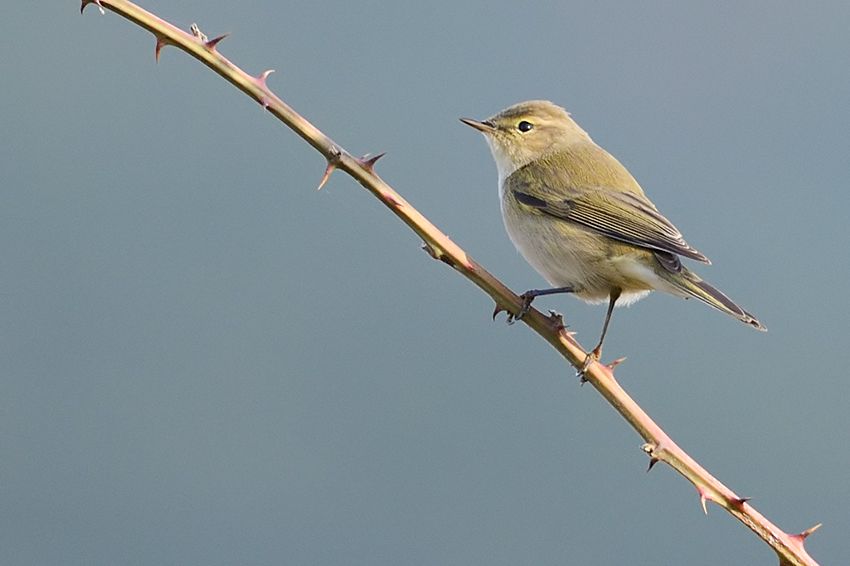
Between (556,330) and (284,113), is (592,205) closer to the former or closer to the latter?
(556,330)

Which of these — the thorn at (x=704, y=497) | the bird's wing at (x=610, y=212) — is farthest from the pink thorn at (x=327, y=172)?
the bird's wing at (x=610, y=212)

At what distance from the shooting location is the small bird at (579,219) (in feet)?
12.8

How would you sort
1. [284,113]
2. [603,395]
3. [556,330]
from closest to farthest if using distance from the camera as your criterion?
[284,113]
[603,395]
[556,330]

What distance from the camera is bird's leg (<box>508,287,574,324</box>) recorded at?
8.51 feet

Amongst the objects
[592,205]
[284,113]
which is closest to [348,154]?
[284,113]

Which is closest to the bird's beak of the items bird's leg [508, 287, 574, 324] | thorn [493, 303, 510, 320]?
bird's leg [508, 287, 574, 324]

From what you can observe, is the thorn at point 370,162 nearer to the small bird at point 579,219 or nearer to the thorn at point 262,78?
the thorn at point 262,78

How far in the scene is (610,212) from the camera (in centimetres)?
419

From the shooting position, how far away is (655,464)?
2141 millimetres

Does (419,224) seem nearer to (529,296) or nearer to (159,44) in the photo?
(159,44)

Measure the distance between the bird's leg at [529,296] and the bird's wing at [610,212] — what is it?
0.31m

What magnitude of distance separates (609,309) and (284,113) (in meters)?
2.28

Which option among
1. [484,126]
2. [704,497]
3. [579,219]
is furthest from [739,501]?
[484,126]

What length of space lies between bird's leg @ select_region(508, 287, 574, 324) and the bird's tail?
0.38 meters
